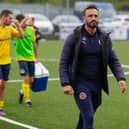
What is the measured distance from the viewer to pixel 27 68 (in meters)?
12.5

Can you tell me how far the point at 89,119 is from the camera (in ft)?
26.1

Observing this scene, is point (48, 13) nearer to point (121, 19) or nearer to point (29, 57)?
point (121, 19)

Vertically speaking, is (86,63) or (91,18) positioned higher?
(91,18)

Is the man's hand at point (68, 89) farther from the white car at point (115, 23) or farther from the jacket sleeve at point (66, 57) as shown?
the white car at point (115, 23)

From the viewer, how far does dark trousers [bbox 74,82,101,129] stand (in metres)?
7.99

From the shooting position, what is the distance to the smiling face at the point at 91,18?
311 inches

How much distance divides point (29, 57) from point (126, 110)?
2.22 metres

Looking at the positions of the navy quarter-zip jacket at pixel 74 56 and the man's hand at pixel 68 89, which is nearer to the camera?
the man's hand at pixel 68 89

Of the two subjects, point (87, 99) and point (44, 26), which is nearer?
point (87, 99)

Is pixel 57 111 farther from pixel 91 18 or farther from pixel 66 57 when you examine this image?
pixel 91 18

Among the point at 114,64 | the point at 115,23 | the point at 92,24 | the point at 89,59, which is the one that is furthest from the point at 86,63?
the point at 115,23

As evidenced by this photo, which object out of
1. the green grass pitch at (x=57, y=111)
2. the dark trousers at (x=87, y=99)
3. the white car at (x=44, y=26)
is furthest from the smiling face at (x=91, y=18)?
the white car at (x=44, y=26)

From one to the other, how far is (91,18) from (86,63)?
0.60 metres

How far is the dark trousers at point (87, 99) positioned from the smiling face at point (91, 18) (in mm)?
787
